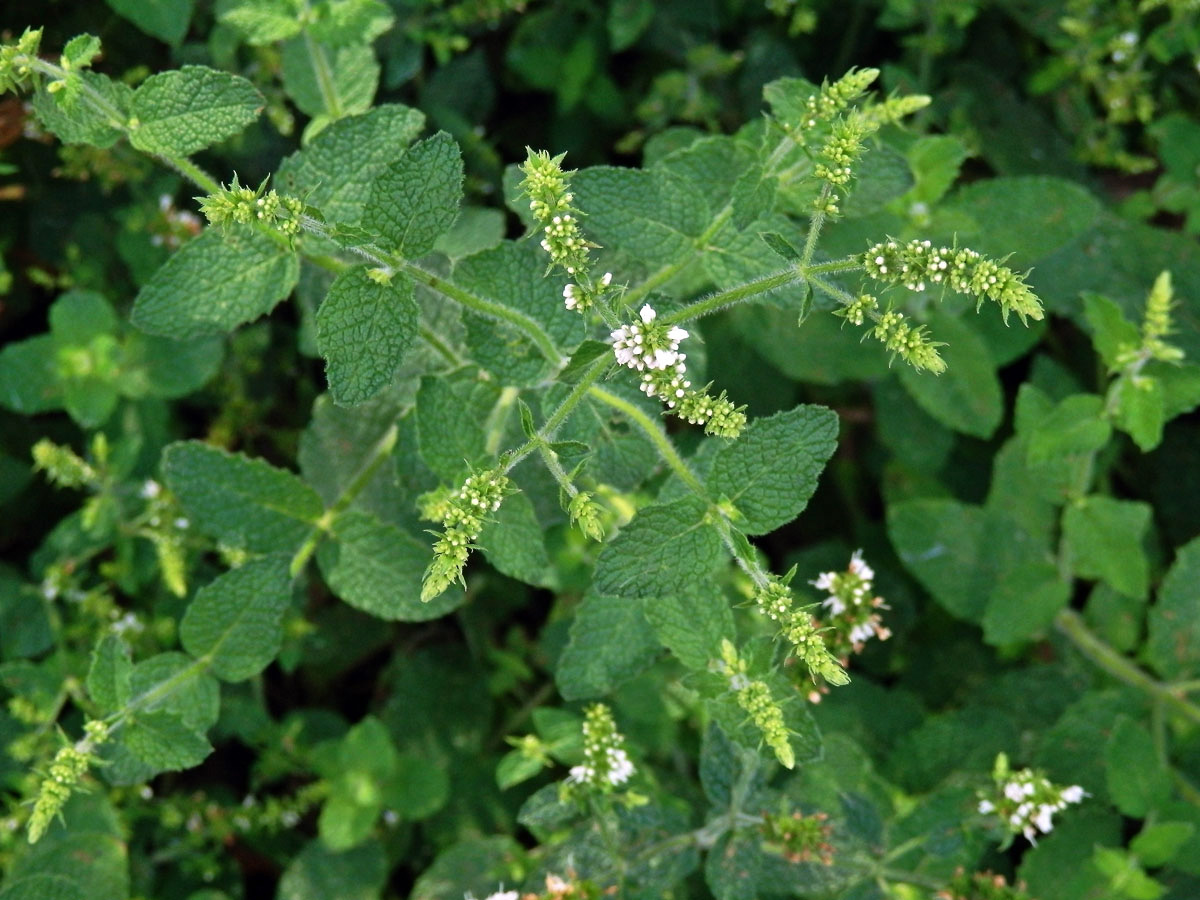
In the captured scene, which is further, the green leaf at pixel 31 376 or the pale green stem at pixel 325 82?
the green leaf at pixel 31 376

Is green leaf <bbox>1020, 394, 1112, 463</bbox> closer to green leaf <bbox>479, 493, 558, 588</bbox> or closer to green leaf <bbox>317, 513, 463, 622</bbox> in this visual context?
green leaf <bbox>479, 493, 558, 588</bbox>

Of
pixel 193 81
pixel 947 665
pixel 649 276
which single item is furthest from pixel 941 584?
pixel 193 81

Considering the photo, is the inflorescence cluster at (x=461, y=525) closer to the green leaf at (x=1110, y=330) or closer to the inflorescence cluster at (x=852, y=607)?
the inflorescence cluster at (x=852, y=607)

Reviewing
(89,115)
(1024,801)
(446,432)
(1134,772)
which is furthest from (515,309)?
(1134,772)

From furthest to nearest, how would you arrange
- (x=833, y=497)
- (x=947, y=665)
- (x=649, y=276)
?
1. (x=833, y=497)
2. (x=947, y=665)
3. (x=649, y=276)

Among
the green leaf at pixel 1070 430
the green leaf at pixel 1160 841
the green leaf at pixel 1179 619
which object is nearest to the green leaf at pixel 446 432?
the green leaf at pixel 1070 430

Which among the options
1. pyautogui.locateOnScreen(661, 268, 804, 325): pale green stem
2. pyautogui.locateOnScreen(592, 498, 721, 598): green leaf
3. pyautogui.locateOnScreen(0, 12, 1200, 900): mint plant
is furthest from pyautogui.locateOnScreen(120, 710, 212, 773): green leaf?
pyautogui.locateOnScreen(661, 268, 804, 325): pale green stem

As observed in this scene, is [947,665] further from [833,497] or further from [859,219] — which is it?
[859,219]

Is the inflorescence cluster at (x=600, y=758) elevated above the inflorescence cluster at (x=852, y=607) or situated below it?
below
